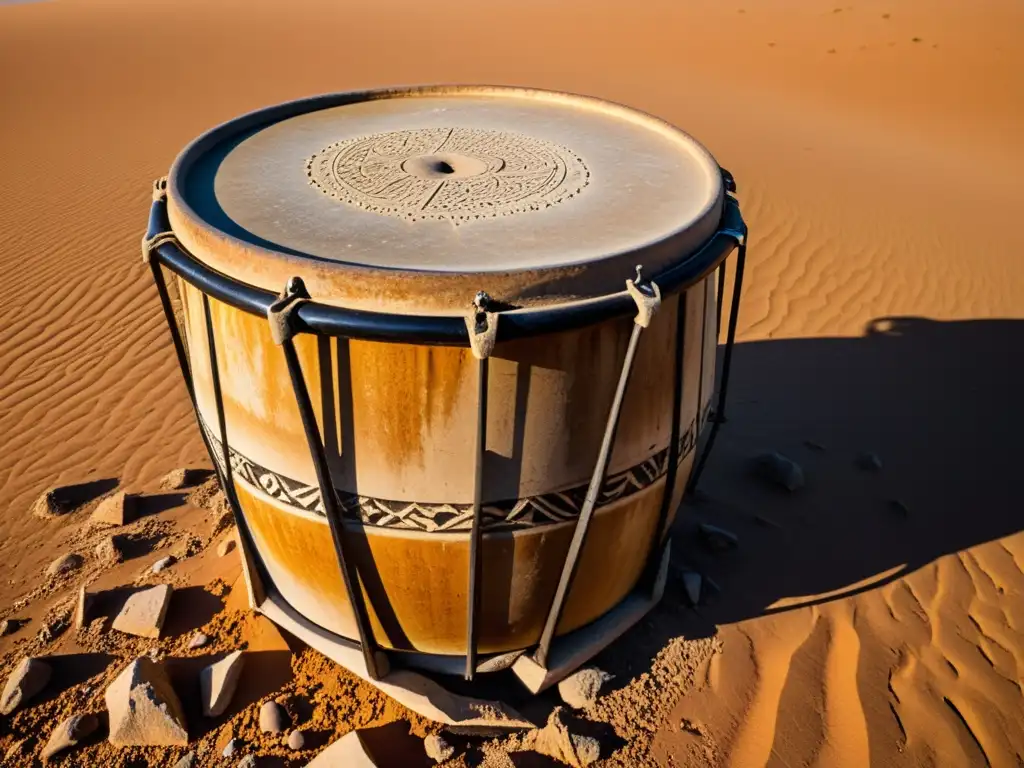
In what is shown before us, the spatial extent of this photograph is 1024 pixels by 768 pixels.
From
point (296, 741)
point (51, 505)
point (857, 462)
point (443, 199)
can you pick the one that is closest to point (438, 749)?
point (296, 741)

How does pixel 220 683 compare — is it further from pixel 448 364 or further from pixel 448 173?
pixel 448 173

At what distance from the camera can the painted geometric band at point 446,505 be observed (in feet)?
7.39

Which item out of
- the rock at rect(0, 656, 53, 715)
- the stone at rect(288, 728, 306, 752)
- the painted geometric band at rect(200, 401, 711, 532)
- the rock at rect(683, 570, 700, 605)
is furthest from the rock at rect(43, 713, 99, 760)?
the rock at rect(683, 570, 700, 605)

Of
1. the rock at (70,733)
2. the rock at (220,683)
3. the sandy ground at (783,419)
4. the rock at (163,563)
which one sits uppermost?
the rock at (220,683)

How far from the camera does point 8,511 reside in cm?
441

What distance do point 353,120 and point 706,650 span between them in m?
3.03

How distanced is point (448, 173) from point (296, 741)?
235 centimetres

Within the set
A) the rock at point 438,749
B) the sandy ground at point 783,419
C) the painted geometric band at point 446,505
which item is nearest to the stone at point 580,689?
the sandy ground at point 783,419

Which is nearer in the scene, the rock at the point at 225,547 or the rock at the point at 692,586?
the rock at the point at 692,586

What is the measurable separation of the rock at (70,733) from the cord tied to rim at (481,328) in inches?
96.9

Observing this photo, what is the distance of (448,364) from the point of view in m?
2.03

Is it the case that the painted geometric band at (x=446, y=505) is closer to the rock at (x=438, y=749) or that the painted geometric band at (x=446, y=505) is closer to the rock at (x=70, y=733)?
the rock at (x=438, y=749)

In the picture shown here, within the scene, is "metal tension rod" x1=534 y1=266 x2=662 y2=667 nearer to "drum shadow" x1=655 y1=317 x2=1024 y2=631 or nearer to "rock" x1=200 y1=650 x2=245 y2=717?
"drum shadow" x1=655 y1=317 x2=1024 y2=631

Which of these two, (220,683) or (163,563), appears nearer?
(220,683)
